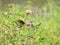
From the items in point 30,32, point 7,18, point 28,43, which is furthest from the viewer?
point 7,18

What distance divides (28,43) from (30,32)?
20cm

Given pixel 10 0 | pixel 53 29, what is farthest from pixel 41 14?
pixel 53 29

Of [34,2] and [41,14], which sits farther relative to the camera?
[34,2]

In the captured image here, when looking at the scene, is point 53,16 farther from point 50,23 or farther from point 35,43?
point 35,43

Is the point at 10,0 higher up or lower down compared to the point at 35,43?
higher up

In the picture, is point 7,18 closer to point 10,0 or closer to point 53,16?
point 53,16

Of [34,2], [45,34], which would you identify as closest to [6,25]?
[45,34]

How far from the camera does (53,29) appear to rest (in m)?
2.82

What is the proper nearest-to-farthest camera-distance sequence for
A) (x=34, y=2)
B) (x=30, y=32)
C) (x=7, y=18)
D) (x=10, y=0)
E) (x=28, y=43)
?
(x=28, y=43)
(x=30, y=32)
(x=7, y=18)
(x=10, y=0)
(x=34, y=2)

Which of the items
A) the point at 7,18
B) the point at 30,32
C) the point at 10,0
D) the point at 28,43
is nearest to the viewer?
the point at 28,43

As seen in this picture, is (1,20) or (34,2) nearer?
(1,20)

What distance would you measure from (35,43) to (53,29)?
13.7 inches

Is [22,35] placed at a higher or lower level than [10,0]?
lower

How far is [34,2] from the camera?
456 centimetres
